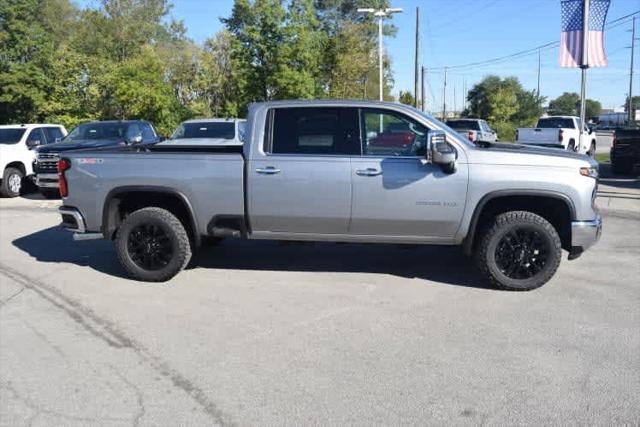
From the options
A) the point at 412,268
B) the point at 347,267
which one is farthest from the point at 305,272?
the point at 412,268

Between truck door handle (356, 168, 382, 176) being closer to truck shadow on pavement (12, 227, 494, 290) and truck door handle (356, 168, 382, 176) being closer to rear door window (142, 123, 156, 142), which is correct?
truck shadow on pavement (12, 227, 494, 290)

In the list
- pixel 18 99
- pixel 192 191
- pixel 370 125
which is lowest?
pixel 192 191

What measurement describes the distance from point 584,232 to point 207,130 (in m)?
10.4

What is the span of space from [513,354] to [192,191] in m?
3.55

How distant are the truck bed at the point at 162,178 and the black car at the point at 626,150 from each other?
46.1ft

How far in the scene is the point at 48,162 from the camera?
13.1 metres

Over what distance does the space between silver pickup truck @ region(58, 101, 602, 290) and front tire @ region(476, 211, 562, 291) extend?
0.04 ft

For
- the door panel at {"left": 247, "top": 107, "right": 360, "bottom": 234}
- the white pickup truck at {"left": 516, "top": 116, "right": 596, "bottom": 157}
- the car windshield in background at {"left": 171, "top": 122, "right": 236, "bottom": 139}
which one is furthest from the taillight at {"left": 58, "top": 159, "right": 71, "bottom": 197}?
the white pickup truck at {"left": 516, "top": 116, "right": 596, "bottom": 157}

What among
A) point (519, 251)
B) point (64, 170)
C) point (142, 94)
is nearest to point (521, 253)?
point (519, 251)

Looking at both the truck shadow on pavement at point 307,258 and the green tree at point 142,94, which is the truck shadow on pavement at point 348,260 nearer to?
the truck shadow on pavement at point 307,258

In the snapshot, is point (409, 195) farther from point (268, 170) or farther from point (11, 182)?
point (11, 182)

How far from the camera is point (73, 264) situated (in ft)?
24.2

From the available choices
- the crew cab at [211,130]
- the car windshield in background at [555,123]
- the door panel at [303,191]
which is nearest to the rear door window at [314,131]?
the door panel at [303,191]

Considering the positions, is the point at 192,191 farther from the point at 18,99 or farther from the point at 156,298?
the point at 18,99
